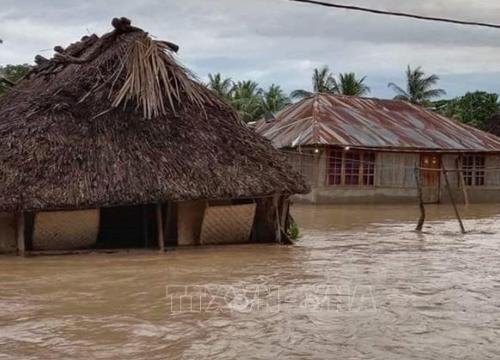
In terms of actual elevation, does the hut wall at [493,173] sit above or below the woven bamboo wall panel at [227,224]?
above

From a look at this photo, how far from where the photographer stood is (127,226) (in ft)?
48.3

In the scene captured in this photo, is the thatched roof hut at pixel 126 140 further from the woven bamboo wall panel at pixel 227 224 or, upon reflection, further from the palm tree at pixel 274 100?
the palm tree at pixel 274 100

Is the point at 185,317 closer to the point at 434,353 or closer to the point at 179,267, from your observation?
the point at 434,353

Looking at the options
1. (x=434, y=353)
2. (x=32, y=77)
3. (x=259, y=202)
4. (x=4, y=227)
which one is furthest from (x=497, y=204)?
(x=434, y=353)

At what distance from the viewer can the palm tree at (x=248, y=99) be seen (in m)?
39.0

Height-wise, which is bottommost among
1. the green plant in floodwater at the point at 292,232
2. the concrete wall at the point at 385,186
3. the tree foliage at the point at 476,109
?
the green plant in floodwater at the point at 292,232

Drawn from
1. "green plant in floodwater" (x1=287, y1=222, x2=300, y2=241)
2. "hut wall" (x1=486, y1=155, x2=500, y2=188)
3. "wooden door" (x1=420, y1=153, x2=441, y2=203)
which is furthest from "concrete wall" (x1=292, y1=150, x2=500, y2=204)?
"green plant in floodwater" (x1=287, y1=222, x2=300, y2=241)

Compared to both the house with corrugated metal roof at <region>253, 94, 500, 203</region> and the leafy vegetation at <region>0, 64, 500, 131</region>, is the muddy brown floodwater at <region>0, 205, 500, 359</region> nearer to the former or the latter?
the house with corrugated metal roof at <region>253, 94, 500, 203</region>

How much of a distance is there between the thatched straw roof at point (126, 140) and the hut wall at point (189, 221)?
0.78 meters

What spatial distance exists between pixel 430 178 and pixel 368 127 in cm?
327

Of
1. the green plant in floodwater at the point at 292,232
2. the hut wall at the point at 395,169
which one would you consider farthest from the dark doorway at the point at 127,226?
the hut wall at the point at 395,169

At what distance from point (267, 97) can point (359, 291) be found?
33105mm

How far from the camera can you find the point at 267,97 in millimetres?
41469

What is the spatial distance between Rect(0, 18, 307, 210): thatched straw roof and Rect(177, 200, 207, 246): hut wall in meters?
0.78
